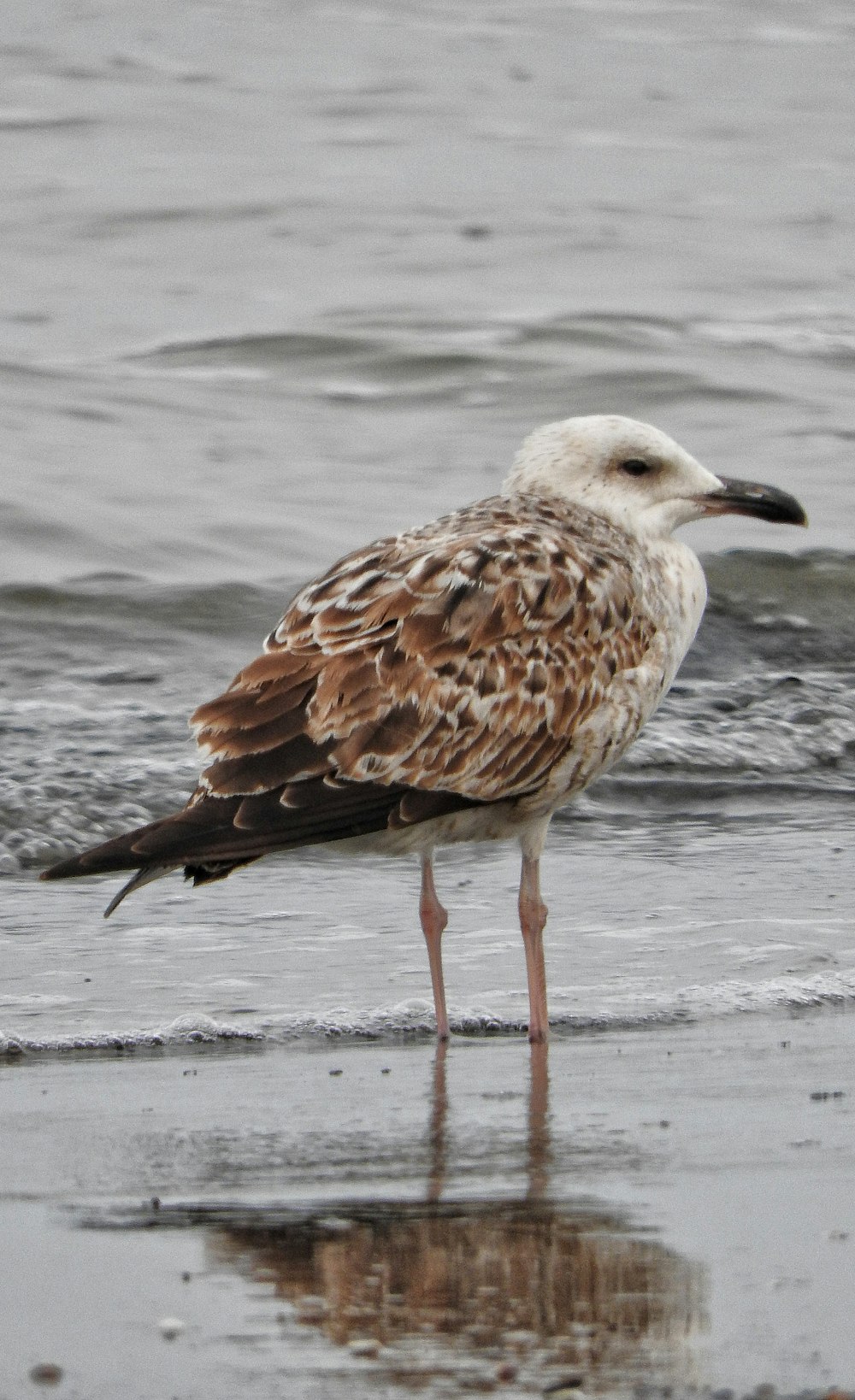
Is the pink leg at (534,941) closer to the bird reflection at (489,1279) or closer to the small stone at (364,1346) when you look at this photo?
the bird reflection at (489,1279)

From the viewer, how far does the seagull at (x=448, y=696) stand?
538 centimetres

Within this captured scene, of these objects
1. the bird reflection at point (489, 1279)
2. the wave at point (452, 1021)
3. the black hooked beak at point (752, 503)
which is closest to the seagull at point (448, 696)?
the wave at point (452, 1021)

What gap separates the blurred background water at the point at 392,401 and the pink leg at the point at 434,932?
136 millimetres

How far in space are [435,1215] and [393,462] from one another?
10.1 meters

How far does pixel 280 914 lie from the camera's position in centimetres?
680

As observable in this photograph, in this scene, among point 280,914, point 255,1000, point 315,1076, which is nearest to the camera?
point 315,1076

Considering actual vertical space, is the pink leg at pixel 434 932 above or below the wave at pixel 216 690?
above

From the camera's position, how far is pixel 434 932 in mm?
5949

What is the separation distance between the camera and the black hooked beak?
257 inches

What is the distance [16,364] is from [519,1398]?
41.9 feet

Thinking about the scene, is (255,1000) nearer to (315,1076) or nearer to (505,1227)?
(315,1076)

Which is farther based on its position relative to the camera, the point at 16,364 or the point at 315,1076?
the point at 16,364

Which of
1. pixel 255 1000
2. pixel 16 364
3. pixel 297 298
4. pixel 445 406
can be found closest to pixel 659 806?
pixel 255 1000

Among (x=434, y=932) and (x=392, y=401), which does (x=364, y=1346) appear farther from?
(x=392, y=401)
